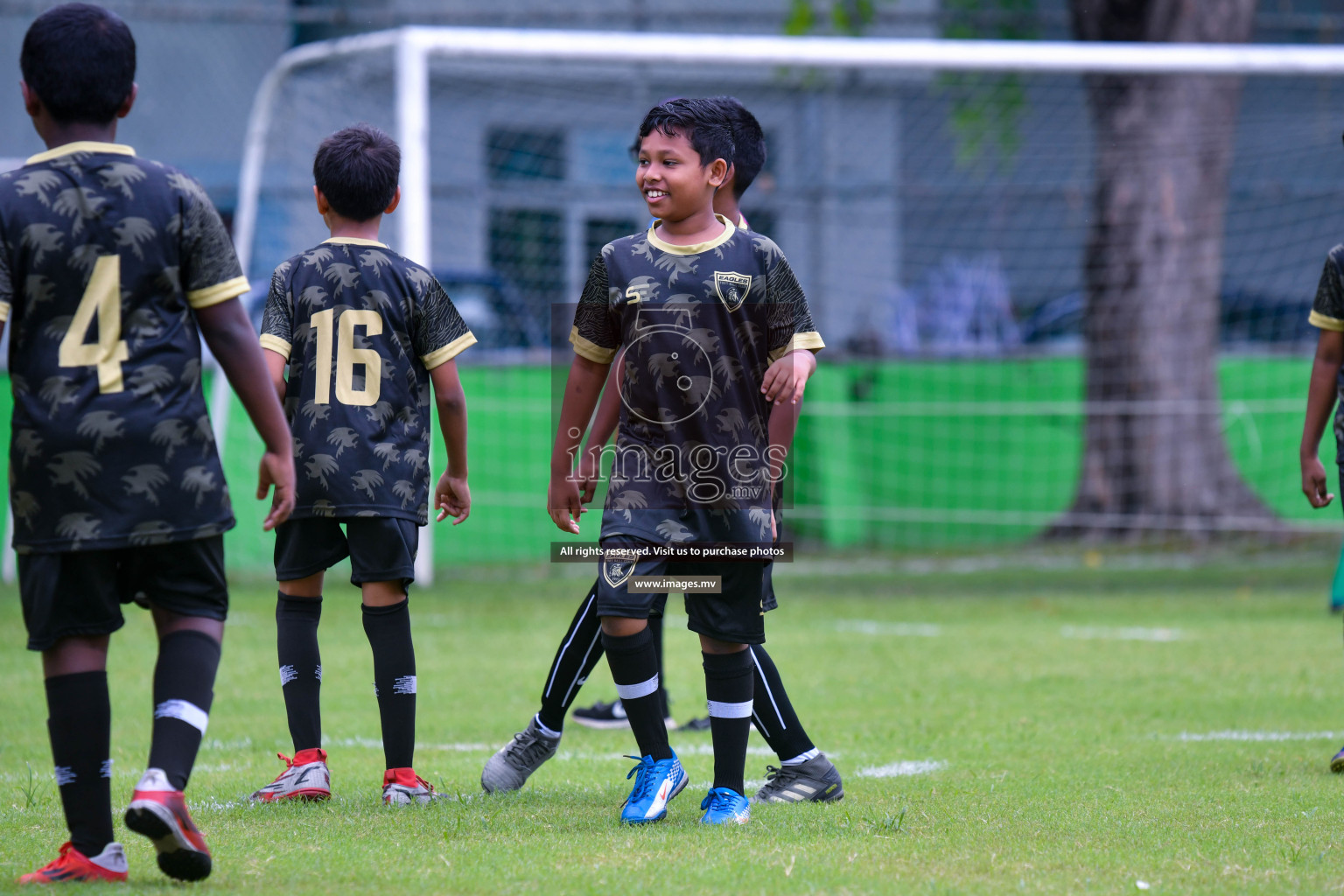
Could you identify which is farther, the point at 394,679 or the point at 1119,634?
the point at 1119,634

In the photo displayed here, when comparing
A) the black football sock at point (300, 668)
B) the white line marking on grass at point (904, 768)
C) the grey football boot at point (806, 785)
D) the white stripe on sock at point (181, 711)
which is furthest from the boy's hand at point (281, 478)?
the white line marking on grass at point (904, 768)

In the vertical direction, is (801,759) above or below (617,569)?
below

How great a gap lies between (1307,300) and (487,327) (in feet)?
24.2

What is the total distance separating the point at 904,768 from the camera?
4453mm

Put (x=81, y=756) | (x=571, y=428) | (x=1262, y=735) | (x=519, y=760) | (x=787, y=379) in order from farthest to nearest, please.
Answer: (x=1262, y=735) → (x=519, y=760) → (x=571, y=428) → (x=787, y=379) → (x=81, y=756)

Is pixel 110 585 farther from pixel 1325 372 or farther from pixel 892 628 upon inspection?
pixel 892 628

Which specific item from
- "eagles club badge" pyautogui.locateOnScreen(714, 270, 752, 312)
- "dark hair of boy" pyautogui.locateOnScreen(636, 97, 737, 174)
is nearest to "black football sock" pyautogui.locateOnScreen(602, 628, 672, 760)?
"eagles club badge" pyautogui.locateOnScreen(714, 270, 752, 312)

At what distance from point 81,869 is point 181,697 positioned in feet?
1.24

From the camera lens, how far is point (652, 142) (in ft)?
11.8

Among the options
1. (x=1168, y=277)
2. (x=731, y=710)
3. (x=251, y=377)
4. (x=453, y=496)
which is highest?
(x=1168, y=277)

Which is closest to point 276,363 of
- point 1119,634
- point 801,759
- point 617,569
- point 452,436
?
point 452,436

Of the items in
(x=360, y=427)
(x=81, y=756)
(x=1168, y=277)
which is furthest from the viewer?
(x=1168, y=277)

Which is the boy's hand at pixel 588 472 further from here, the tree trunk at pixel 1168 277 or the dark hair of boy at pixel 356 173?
the tree trunk at pixel 1168 277

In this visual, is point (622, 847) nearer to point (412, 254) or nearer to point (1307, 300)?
point (412, 254)
